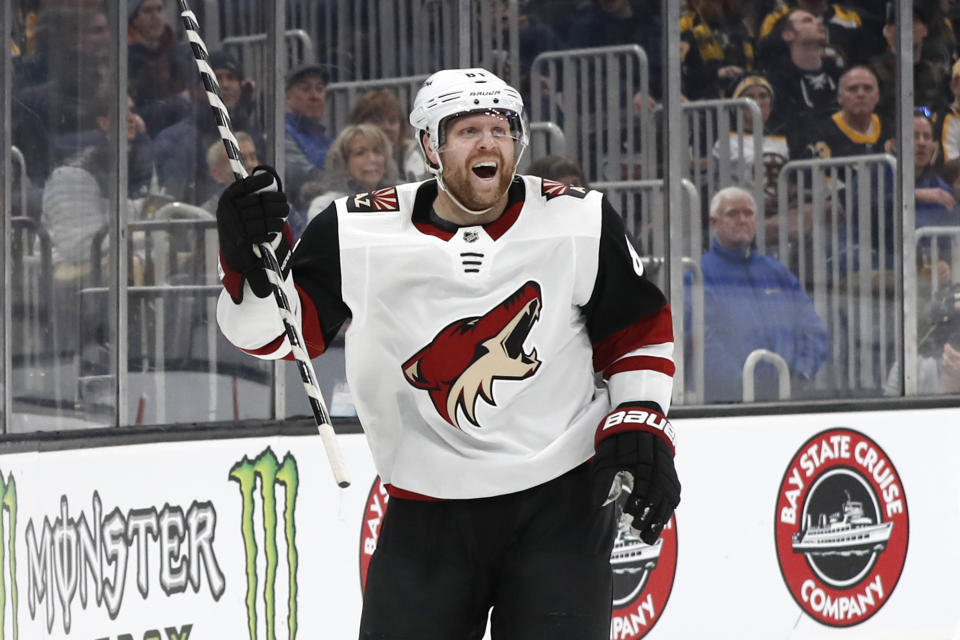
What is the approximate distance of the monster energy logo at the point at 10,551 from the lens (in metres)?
3.99

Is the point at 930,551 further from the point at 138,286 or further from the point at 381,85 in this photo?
the point at 138,286

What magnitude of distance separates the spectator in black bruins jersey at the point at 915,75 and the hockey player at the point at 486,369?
10.4 feet

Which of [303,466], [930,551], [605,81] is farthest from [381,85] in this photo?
[930,551]

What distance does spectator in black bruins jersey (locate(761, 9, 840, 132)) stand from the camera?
5789mm

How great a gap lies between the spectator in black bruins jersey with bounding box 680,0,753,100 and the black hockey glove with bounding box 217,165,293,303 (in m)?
2.88

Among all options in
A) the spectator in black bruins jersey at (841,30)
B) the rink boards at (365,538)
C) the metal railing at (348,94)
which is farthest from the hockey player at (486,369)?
the spectator in black bruins jersey at (841,30)

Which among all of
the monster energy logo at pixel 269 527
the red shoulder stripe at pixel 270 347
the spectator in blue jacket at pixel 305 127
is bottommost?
the monster energy logo at pixel 269 527

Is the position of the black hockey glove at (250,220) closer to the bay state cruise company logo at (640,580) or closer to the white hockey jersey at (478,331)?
the white hockey jersey at (478,331)

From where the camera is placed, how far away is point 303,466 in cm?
455

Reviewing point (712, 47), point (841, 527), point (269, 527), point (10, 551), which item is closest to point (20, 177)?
point (10, 551)

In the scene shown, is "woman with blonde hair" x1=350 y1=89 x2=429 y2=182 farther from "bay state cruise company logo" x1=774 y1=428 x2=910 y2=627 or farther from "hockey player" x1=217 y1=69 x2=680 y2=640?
"hockey player" x1=217 y1=69 x2=680 y2=640

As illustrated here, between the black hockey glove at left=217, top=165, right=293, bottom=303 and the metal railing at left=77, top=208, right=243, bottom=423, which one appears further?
the metal railing at left=77, top=208, right=243, bottom=423

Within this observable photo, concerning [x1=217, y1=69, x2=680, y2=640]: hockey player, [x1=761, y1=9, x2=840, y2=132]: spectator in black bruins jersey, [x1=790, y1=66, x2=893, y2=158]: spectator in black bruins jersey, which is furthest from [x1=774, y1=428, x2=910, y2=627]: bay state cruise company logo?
[x1=217, y1=69, x2=680, y2=640]: hockey player

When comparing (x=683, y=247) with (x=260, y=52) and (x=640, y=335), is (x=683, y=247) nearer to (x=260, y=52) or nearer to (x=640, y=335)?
(x=260, y=52)
